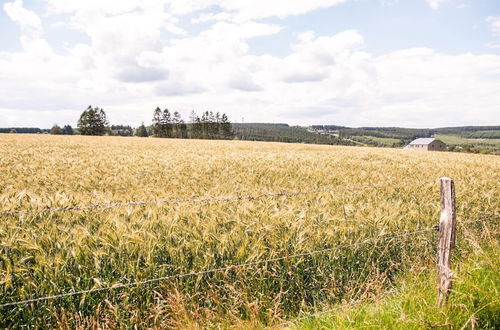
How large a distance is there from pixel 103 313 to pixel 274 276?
2015mm

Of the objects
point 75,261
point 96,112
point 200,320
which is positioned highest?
point 96,112

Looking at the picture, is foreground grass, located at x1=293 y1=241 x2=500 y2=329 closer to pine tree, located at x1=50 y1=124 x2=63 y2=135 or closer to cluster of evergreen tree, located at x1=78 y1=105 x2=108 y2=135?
cluster of evergreen tree, located at x1=78 y1=105 x2=108 y2=135

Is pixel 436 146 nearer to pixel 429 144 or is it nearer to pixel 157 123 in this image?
pixel 429 144

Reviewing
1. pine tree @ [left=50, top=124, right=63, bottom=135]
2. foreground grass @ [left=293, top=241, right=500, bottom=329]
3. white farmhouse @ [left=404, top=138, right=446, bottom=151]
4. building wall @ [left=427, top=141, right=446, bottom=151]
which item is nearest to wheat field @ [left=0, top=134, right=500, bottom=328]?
foreground grass @ [left=293, top=241, right=500, bottom=329]

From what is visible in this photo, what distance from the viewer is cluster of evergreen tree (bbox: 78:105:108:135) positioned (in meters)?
83.8

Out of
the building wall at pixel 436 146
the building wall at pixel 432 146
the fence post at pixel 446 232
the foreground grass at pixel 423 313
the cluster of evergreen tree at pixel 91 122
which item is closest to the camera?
the foreground grass at pixel 423 313

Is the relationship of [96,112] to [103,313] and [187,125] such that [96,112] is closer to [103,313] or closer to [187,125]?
[187,125]

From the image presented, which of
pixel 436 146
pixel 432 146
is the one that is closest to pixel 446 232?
pixel 432 146

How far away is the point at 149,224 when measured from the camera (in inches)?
180

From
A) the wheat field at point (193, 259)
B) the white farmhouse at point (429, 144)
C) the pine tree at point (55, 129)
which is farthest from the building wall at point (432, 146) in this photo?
the pine tree at point (55, 129)

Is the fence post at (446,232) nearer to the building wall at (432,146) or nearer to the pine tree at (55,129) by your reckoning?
the building wall at (432,146)

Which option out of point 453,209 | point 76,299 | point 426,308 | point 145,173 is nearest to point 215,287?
point 76,299

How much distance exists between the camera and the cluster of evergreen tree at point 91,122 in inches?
3301

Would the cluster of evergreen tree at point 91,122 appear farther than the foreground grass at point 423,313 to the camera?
Yes
